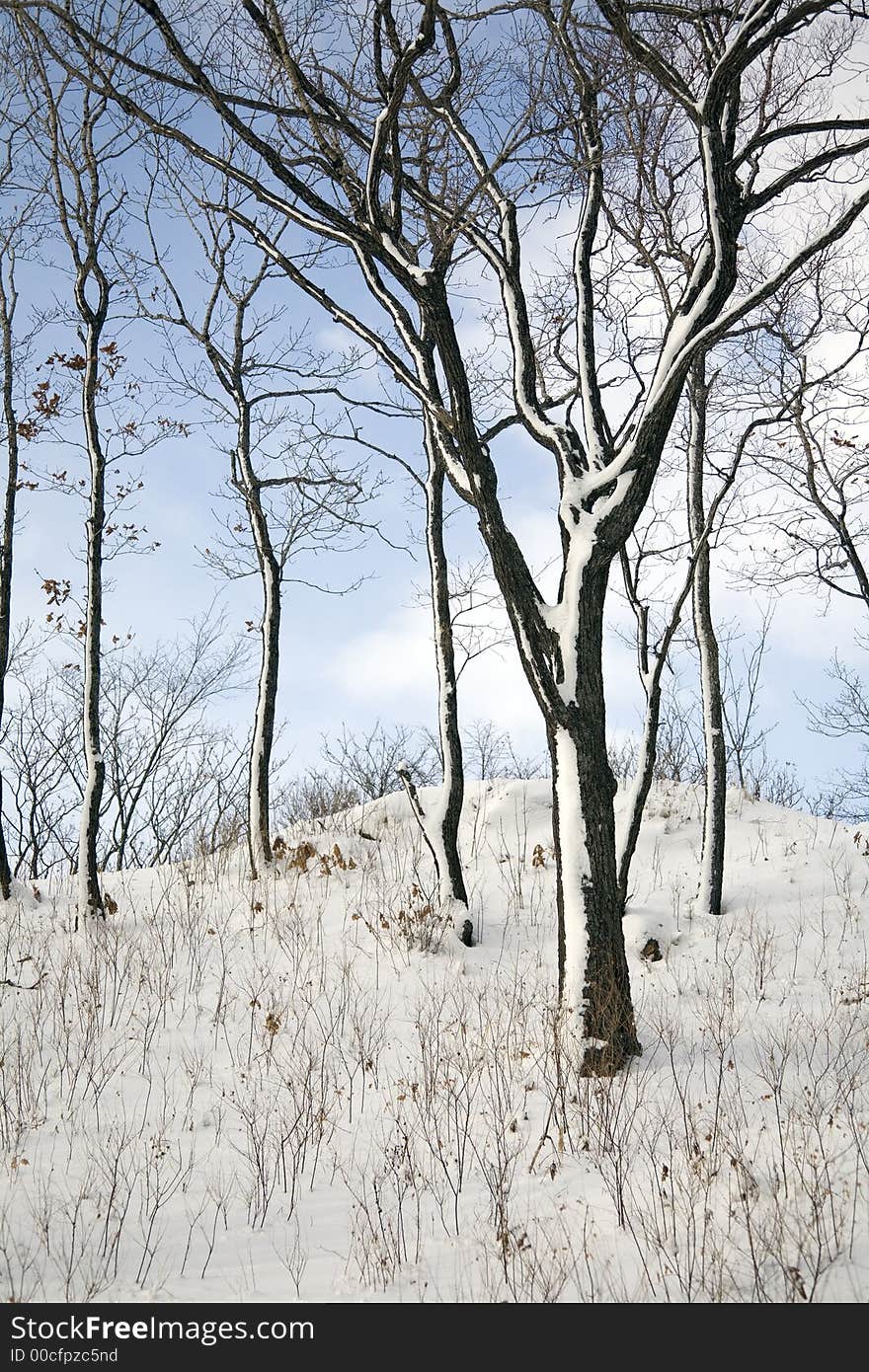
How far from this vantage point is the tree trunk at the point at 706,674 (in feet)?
28.6

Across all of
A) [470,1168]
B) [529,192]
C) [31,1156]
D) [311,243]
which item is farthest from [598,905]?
[311,243]

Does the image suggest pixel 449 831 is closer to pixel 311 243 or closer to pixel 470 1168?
pixel 470 1168

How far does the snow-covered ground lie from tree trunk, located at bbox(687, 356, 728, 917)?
0.45 meters

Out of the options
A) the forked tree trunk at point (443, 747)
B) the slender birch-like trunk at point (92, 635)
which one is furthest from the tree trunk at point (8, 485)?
the forked tree trunk at point (443, 747)

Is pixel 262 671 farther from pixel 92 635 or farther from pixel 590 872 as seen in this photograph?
pixel 590 872

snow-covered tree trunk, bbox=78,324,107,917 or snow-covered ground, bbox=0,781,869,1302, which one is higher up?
snow-covered tree trunk, bbox=78,324,107,917

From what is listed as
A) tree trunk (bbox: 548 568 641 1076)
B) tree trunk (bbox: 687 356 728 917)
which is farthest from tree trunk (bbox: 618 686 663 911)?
tree trunk (bbox: 548 568 641 1076)

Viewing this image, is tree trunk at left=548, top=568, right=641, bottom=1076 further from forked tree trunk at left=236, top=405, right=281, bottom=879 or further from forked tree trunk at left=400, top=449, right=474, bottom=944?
forked tree trunk at left=236, top=405, right=281, bottom=879

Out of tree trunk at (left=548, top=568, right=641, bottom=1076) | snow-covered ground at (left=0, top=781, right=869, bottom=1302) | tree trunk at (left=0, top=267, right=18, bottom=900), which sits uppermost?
tree trunk at (left=0, top=267, right=18, bottom=900)

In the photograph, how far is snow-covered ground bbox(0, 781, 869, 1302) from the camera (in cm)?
348

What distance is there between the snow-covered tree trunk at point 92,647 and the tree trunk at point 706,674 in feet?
20.6

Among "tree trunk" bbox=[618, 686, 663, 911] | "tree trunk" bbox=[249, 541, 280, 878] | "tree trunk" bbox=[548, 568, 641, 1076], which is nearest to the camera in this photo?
"tree trunk" bbox=[548, 568, 641, 1076]

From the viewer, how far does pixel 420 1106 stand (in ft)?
15.6

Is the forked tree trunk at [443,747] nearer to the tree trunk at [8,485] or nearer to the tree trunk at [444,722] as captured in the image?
the tree trunk at [444,722]
